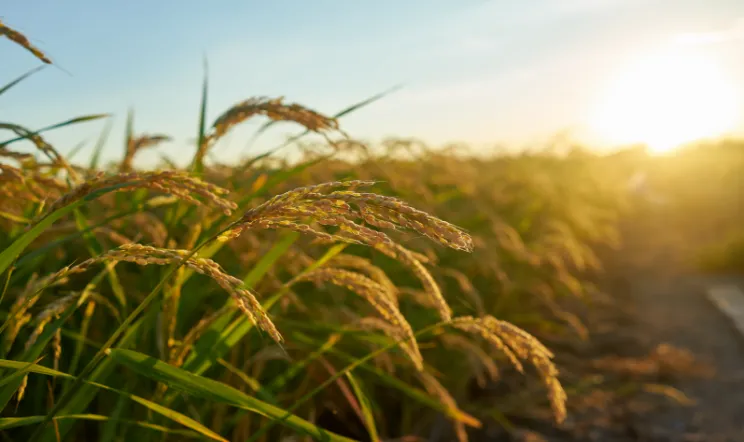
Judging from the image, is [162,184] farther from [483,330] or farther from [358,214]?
[483,330]

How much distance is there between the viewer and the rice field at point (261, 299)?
119 cm

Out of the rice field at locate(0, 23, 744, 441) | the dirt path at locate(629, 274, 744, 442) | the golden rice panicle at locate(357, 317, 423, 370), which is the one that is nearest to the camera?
the rice field at locate(0, 23, 744, 441)

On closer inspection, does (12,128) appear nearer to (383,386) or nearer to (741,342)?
(383,386)

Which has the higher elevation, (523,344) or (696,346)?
→ (523,344)

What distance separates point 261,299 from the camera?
2439 mm

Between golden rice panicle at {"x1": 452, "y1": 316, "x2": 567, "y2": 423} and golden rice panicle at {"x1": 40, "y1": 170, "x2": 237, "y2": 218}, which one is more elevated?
golden rice panicle at {"x1": 40, "y1": 170, "x2": 237, "y2": 218}

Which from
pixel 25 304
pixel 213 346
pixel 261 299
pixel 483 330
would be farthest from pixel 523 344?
pixel 261 299

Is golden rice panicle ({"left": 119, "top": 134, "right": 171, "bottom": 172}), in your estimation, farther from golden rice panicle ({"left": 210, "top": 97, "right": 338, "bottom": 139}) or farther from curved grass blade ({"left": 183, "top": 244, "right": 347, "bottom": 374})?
curved grass blade ({"left": 183, "top": 244, "right": 347, "bottom": 374})

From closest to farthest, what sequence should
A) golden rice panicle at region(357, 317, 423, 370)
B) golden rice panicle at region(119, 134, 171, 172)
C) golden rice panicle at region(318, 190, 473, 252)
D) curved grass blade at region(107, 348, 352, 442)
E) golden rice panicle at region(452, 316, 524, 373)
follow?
golden rice panicle at region(318, 190, 473, 252), curved grass blade at region(107, 348, 352, 442), golden rice panicle at region(452, 316, 524, 373), golden rice panicle at region(357, 317, 423, 370), golden rice panicle at region(119, 134, 171, 172)

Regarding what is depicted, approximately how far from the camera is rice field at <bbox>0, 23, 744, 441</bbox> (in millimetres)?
1190

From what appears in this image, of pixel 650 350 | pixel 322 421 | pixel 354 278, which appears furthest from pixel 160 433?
pixel 650 350

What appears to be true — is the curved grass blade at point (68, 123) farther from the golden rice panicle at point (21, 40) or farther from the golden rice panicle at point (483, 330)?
the golden rice panicle at point (483, 330)

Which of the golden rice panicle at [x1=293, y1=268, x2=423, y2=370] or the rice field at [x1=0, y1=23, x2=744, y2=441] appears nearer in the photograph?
the rice field at [x1=0, y1=23, x2=744, y2=441]

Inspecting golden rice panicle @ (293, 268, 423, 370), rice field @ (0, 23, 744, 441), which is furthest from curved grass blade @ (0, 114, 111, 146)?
golden rice panicle @ (293, 268, 423, 370)
